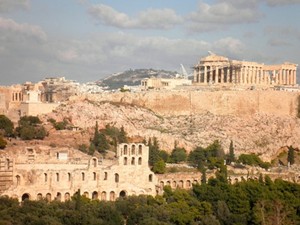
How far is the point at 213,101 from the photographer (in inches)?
3499

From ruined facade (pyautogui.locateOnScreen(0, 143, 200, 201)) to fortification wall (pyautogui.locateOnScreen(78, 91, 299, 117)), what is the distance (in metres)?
24.5

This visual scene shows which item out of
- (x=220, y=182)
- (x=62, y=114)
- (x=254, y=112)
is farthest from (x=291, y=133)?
(x=220, y=182)

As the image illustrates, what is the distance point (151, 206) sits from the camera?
52375 mm

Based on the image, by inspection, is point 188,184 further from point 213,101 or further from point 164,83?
point 164,83

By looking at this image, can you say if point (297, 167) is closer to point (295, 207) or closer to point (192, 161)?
point (192, 161)

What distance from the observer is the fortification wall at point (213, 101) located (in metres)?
86.1

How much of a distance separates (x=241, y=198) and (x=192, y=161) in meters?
15.1

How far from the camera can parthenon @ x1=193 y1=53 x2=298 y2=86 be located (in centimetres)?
10000

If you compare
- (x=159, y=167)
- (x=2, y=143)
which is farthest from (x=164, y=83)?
(x=2, y=143)

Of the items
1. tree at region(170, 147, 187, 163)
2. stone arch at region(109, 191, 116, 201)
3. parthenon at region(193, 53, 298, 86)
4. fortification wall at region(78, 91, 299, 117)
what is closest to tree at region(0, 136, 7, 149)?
stone arch at region(109, 191, 116, 201)

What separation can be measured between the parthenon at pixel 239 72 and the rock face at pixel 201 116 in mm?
8729

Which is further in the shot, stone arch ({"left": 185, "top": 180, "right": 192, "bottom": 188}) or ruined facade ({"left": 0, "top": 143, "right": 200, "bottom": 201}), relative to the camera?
stone arch ({"left": 185, "top": 180, "right": 192, "bottom": 188})

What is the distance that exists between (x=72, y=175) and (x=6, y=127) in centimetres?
1294

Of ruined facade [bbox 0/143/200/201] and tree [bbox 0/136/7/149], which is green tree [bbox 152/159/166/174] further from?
tree [bbox 0/136/7/149]
